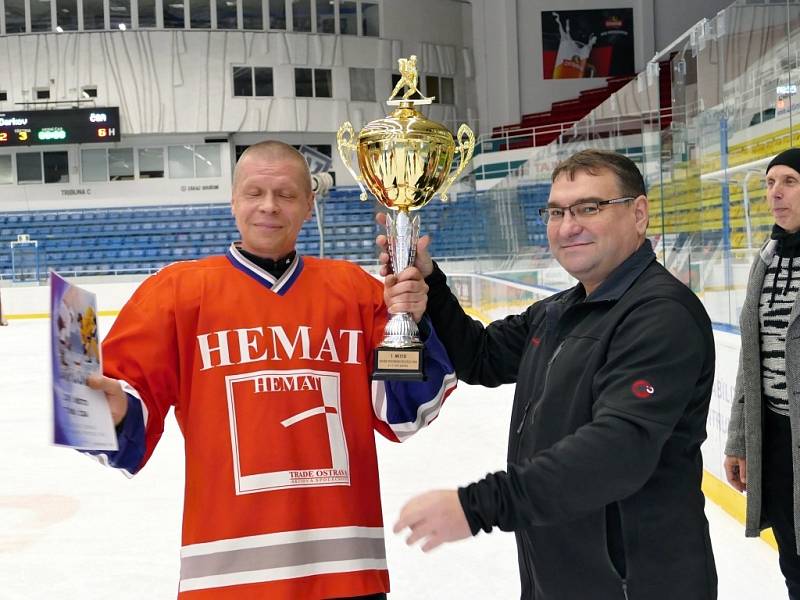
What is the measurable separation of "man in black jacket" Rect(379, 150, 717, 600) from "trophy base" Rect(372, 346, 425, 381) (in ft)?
0.55

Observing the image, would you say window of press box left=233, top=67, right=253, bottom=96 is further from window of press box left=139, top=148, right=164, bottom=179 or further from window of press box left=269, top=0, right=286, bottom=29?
window of press box left=139, top=148, right=164, bottom=179

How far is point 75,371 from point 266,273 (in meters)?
0.37

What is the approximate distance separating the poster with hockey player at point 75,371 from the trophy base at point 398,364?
41 centimetres

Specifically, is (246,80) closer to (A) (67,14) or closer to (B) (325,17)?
(B) (325,17)

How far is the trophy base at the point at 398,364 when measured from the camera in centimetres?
138

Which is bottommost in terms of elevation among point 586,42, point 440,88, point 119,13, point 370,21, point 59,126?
point 59,126

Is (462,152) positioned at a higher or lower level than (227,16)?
lower

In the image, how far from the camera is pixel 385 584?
1441 mm

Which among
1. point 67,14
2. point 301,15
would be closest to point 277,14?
point 301,15

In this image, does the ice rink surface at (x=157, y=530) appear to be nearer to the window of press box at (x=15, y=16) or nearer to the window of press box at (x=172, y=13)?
the window of press box at (x=172, y=13)

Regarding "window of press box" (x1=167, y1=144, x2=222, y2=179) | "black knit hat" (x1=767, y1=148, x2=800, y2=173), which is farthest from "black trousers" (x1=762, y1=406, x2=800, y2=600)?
"window of press box" (x1=167, y1=144, x2=222, y2=179)

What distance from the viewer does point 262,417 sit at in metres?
1.38

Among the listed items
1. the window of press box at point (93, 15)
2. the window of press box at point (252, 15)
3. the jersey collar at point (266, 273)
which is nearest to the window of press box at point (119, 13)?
the window of press box at point (93, 15)

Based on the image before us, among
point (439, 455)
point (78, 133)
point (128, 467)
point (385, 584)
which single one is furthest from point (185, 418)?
point (78, 133)
